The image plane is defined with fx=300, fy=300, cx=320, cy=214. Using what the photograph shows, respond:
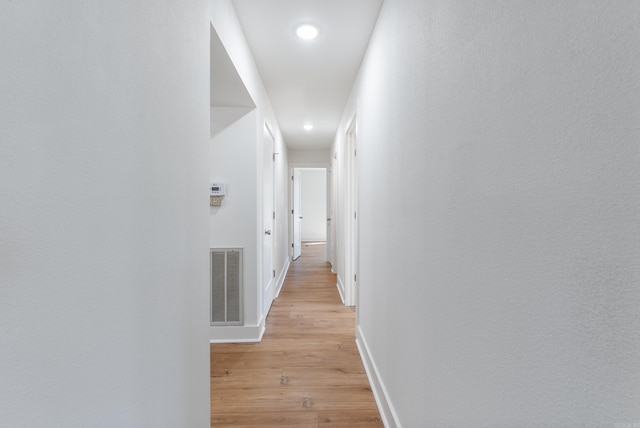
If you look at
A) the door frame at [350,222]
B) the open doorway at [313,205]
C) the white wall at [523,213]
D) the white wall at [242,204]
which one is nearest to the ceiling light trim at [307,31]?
the white wall at [242,204]

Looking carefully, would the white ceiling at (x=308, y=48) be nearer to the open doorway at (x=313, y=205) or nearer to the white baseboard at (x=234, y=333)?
the white baseboard at (x=234, y=333)

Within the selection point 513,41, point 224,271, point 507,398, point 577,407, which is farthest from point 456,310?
point 224,271

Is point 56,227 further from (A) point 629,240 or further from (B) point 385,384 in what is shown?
(B) point 385,384

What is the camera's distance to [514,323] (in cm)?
65

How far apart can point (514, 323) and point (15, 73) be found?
3.46 ft

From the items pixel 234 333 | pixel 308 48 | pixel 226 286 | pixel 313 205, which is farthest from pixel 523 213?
pixel 313 205

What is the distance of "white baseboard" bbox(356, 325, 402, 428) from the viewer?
156 centimetres

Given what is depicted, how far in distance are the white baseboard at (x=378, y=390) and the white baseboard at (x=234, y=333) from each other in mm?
959

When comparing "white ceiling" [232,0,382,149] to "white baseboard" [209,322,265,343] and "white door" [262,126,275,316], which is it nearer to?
"white door" [262,126,275,316]

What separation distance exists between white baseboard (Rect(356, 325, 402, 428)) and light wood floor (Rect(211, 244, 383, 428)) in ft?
0.14

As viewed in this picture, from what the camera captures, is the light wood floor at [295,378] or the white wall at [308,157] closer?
the light wood floor at [295,378]

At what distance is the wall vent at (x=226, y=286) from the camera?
106 inches

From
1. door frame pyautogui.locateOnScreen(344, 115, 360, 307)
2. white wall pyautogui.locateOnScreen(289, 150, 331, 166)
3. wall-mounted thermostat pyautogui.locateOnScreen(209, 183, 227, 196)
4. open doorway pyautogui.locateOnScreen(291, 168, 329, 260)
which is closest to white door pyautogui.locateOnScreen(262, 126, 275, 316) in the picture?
wall-mounted thermostat pyautogui.locateOnScreen(209, 183, 227, 196)

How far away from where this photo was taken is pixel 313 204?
31.7ft
